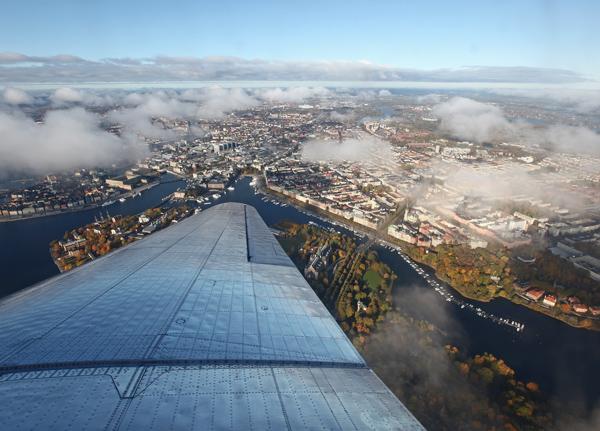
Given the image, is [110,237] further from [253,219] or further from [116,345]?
[116,345]

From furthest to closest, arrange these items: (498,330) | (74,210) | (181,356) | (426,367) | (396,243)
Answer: (74,210)
(396,243)
(498,330)
(426,367)
(181,356)

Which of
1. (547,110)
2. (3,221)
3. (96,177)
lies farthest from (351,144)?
(547,110)

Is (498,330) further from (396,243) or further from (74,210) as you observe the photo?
(74,210)

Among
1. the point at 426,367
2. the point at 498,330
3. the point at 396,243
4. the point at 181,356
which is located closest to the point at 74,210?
the point at 396,243

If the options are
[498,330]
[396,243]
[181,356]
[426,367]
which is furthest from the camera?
[396,243]

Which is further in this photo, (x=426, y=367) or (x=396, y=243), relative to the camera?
(x=396, y=243)

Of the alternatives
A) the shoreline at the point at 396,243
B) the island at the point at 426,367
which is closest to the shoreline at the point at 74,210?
the shoreline at the point at 396,243
